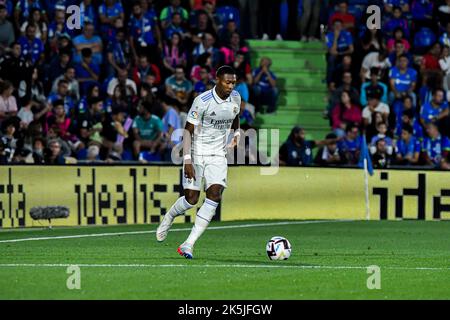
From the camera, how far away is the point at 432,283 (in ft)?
45.5

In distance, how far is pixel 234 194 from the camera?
24.4 meters

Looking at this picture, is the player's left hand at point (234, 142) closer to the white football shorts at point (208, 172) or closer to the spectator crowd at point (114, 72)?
the white football shorts at point (208, 172)

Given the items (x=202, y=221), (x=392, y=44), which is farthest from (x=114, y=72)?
(x=202, y=221)

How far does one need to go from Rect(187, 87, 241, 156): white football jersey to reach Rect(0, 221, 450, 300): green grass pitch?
55.7 inches

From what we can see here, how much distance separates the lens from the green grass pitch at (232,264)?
1296cm

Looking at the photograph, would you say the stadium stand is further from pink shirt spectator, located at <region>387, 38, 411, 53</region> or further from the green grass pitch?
the green grass pitch

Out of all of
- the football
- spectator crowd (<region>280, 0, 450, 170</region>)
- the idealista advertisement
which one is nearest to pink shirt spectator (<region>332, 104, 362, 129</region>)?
spectator crowd (<region>280, 0, 450, 170</region>)

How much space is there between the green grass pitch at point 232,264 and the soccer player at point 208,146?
0.59 meters

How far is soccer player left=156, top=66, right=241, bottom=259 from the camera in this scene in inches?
644

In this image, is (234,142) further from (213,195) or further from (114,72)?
(114,72)

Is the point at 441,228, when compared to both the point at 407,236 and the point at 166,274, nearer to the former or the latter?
the point at 407,236

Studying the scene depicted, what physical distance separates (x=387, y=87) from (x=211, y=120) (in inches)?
495

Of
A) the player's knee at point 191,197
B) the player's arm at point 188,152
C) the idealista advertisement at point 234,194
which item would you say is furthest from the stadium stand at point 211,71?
the player's arm at point 188,152

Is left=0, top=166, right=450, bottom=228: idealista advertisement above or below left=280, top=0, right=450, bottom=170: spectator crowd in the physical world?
below
